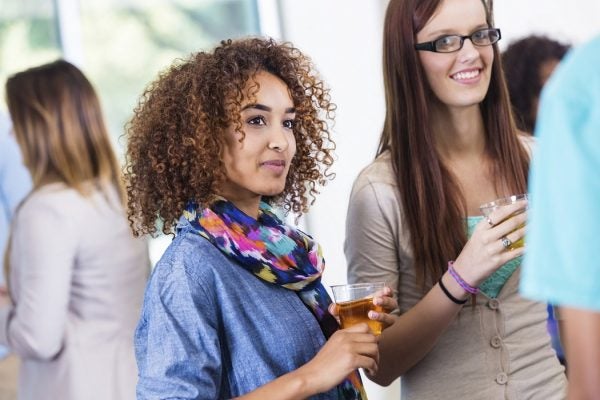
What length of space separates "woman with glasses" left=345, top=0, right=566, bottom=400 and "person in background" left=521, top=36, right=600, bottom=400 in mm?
1184

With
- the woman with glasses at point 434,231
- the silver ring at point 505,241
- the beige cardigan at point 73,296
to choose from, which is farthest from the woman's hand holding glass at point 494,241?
the beige cardigan at point 73,296

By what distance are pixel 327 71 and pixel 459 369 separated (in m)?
2.75

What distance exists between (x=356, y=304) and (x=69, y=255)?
4.84 ft

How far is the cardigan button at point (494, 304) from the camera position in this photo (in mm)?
2295

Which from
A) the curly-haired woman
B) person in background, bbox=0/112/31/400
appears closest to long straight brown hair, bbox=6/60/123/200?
person in background, bbox=0/112/31/400

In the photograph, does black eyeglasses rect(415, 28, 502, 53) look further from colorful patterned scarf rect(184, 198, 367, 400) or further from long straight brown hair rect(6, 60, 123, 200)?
long straight brown hair rect(6, 60, 123, 200)

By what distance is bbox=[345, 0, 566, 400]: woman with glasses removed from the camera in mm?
→ 2281

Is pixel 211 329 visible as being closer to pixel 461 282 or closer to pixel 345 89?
pixel 461 282

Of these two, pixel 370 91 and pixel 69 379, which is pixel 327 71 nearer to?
pixel 370 91

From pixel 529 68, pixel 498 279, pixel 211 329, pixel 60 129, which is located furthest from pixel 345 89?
pixel 211 329

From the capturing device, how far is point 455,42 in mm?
2285

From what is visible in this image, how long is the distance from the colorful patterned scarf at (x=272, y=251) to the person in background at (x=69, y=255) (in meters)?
1.23

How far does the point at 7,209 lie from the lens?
14.4ft

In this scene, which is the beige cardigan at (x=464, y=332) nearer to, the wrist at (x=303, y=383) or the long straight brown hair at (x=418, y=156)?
the long straight brown hair at (x=418, y=156)
